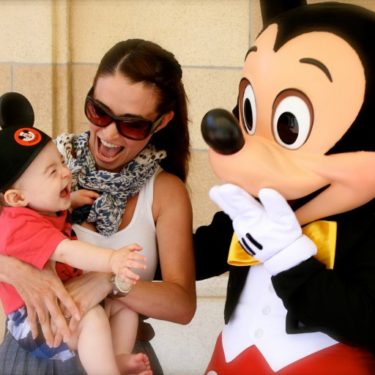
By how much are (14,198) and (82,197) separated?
0.22 m

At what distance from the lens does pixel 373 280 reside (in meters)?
1.18

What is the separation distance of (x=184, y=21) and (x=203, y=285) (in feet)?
3.88

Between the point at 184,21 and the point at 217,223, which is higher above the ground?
the point at 184,21

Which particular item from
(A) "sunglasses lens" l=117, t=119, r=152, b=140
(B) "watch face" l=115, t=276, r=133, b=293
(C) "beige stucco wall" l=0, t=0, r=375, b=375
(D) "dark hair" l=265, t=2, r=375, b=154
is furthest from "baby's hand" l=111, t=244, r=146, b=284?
(C) "beige stucco wall" l=0, t=0, r=375, b=375

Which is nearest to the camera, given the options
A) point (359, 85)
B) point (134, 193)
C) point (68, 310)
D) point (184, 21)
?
point (359, 85)

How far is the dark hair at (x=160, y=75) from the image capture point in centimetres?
152

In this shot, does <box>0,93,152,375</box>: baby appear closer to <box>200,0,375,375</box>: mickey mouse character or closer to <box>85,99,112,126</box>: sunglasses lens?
<box>85,99,112,126</box>: sunglasses lens

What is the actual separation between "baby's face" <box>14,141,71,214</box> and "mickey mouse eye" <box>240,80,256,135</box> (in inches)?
16.0

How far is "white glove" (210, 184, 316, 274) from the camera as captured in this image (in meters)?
1.16

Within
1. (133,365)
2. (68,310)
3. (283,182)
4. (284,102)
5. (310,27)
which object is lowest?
(133,365)

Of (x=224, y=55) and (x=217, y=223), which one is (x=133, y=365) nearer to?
(x=217, y=223)

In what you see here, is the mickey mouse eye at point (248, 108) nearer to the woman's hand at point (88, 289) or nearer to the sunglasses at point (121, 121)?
the sunglasses at point (121, 121)

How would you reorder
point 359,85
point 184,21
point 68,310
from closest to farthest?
1. point 359,85
2. point 68,310
3. point 184,21

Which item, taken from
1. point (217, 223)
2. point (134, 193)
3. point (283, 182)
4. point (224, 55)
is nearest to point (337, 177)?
point (283, 182)
